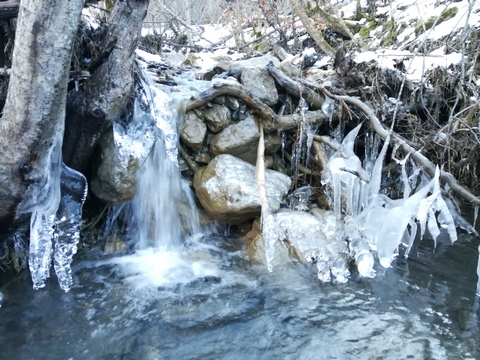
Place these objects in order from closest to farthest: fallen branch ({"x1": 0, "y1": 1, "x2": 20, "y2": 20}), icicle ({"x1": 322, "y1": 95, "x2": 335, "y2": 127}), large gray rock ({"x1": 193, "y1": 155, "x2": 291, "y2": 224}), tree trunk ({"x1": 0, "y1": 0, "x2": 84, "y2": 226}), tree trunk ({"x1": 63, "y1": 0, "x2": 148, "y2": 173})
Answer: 1. tree trunk ({"x1": 0, "y1": 0, "x2": 84, "y2": 226})
2. fallen branch ({"x1": 0, "y1": 1, "x2": 20, "y2": 20})
3. tree trunk ({"x1": 63, "y1": 0, "x2": 148, "y2": 173})
4. large gray rock ({"x1": 193, "y1": 155, "x2": 291, "y2": 224})
5. icicle ({"x1": 322, "y1": 95, "x2": 335, "y2": 127})

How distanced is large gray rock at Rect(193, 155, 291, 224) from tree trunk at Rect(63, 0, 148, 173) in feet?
4.45

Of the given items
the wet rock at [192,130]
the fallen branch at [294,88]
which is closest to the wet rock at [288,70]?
the fallen branch at [294,88]

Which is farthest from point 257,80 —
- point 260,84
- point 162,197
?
point 162,197

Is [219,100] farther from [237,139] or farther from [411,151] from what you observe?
[411,151]

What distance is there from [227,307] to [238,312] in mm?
123

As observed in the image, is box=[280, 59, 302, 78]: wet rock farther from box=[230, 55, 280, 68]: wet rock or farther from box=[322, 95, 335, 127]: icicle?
box=[322, 95, 335, 127]: icicle

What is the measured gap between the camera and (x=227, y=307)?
3289 mm

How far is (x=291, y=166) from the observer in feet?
17.4

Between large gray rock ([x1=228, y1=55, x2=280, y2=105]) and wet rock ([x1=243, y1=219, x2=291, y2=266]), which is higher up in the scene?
large gray rock ([x1=228, y1=55, x2=280, y2=105])

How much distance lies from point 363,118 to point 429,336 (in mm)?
3321

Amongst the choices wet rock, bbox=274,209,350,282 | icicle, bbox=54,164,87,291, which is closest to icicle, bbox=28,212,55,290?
icicle, bbox=54,164,87,291

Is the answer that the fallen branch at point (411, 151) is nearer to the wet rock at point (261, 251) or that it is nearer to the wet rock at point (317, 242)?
the wet rock at point (317, 242)

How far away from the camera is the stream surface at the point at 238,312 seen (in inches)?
109

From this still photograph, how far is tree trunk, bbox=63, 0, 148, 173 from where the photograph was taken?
3445 mm
